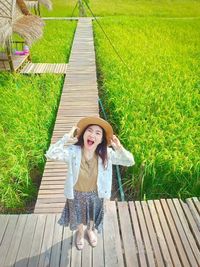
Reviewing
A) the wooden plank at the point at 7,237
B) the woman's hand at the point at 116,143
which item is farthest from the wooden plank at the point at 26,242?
the woman's hand at the point at 116,143

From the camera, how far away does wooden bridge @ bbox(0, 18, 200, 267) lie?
268 centimetres

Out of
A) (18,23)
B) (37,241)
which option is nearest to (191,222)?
(37,241)

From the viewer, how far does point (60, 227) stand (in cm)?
297

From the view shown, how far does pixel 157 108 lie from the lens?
218 inches

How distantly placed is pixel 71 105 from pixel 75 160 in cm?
367

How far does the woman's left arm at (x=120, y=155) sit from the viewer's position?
2.42 m

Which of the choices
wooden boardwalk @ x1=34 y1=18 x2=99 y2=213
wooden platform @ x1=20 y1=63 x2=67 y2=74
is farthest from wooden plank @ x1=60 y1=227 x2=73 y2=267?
wooden platform @ x1=20 y1=63 x2=67 y2=74

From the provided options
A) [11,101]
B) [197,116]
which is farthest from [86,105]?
[197,116]

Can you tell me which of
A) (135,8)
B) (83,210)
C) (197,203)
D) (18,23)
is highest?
(83,210)

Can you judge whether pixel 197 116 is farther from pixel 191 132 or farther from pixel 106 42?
pixel 106 42

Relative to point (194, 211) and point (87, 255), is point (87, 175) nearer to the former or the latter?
point (87, 255)

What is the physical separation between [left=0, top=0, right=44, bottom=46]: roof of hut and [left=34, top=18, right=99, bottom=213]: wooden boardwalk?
1.22 metres

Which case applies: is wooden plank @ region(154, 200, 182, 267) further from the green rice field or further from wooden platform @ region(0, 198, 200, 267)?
the green rice field

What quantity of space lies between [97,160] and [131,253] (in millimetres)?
931
